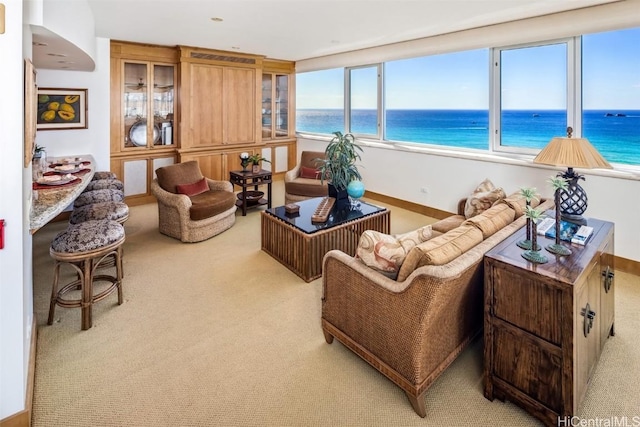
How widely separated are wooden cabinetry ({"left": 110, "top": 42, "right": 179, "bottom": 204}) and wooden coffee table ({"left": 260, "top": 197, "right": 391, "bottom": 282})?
115 inches

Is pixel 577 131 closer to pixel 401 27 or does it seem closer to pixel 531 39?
pixel 531 39

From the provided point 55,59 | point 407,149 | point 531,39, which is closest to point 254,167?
point 407,149

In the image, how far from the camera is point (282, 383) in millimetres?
2002

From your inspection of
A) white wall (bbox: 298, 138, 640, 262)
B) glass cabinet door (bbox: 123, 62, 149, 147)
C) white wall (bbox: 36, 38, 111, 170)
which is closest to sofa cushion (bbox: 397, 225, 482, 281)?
white wall (bbox: 298, 138, 640, 262)

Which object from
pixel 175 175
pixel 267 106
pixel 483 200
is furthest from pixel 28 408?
pixel 267 106

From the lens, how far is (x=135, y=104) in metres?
5.54

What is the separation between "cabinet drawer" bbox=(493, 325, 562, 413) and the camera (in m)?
1.61

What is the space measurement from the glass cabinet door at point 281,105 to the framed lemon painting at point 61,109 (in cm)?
343

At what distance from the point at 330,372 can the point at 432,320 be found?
726 mm

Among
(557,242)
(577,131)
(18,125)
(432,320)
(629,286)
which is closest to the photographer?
(18,125)

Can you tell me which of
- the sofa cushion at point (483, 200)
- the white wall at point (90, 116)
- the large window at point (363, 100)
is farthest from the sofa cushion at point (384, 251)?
the white wall at point (90, 116)

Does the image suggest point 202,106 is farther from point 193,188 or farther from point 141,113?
point 193,188

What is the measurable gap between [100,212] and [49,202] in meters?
0.94

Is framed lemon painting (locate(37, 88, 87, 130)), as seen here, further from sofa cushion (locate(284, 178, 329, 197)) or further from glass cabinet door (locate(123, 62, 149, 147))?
sofa cushion (locate(284, 178, 329, 197))
